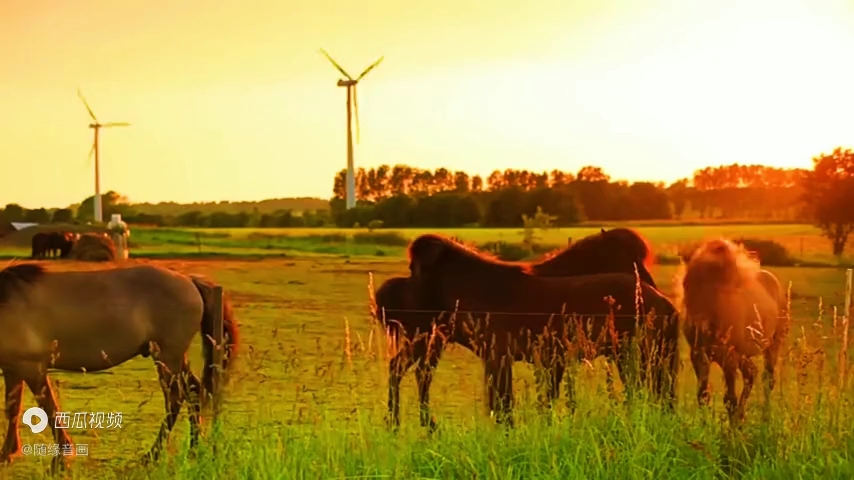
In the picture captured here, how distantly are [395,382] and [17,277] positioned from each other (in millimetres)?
2285

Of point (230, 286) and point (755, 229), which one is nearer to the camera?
point (230, 286)

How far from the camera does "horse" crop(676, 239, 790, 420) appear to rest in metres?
5.60

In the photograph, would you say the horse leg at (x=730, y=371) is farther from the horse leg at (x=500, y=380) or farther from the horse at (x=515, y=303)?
the horse leg at (x=500, y=380)

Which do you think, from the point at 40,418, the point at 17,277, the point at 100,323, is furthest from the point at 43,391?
the point at 17,277

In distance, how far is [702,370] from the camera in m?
5.41

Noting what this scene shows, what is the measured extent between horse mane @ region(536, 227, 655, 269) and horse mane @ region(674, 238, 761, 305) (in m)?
0.27

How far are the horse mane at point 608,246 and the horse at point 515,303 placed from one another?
338 millimetres

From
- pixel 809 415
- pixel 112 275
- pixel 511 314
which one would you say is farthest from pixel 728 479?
pixel 112 275

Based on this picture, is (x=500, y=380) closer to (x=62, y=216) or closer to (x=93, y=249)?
(x=93, y=249)

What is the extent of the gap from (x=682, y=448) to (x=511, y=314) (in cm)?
141

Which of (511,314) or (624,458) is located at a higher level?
(511,314)

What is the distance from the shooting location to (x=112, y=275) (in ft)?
17.8

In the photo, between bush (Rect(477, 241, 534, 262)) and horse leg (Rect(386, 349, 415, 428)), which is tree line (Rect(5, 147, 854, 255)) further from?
horse leg (Rect(386, 349, 415, 428))

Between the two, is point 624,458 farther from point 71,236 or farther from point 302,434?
point 71,236
